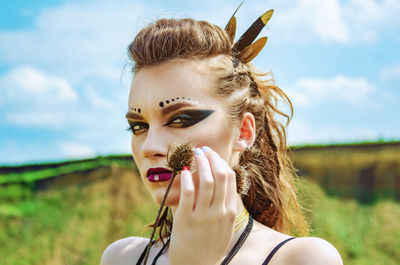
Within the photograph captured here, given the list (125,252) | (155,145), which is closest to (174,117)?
(155,145)

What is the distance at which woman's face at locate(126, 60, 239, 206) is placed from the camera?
2.59m

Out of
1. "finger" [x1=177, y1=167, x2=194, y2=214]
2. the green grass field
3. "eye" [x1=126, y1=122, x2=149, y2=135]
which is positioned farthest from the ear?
the green grass field

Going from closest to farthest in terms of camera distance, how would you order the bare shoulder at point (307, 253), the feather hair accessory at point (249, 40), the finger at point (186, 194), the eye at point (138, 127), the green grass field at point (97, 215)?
the finger at point (186, 194), the bare shoulder at point (307, 253), the eye at point (138, 127), the feather hair accessory at point (249, 40), the green grass field at point (97, 215)

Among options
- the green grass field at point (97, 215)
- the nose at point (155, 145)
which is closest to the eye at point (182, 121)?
the nose at point (155, 145)

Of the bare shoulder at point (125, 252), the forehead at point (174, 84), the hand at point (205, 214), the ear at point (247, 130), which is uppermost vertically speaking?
the forehead at point (174, 84)

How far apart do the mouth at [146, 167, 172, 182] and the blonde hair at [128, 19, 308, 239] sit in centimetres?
45

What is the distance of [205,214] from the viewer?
2064 millimetres

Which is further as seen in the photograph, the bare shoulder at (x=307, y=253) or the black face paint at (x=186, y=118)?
the black face paint at (x=186, y=118)

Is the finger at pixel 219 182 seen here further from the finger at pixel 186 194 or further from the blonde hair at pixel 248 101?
the blonde hair at pixel 248 101

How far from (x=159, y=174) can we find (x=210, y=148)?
385mm

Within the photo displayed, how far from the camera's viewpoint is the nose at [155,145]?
255 centimetres

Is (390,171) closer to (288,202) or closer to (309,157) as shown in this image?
(309,157)

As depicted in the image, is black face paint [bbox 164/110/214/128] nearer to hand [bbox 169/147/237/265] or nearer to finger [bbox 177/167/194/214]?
hand [bbox 169/147/237/265]

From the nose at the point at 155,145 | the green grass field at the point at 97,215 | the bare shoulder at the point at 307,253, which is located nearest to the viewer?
the bare shoulder at the point at 307,253
